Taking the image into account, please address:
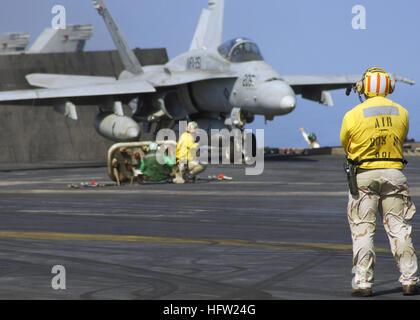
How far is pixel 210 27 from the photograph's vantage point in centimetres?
4356

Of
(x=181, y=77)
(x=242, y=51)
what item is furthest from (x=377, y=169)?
(x=181, y=77)

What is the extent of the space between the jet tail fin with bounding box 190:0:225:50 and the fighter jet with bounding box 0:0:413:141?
148 inches

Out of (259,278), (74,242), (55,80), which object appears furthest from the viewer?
(55,80)

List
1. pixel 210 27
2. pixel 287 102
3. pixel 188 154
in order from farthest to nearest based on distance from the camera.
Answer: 1. pixel 210 27
2. pixel 287 102
3. pixel 188 154

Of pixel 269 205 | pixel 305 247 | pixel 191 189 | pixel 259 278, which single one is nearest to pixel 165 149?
pixel 191 189

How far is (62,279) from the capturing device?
29.6ft

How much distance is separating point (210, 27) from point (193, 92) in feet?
22.5

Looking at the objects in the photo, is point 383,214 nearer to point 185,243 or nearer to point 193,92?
point 185,243

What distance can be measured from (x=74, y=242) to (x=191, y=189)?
10931mm

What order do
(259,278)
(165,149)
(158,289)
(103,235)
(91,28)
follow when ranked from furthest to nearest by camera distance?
(91,28)
(165,149)
(103,235)
(259,278)
(158,289)

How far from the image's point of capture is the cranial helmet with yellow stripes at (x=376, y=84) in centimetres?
867

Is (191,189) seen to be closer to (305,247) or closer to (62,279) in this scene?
(305,247)

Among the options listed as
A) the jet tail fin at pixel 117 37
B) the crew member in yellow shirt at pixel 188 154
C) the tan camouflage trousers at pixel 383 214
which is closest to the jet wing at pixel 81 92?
the jet tail fin at pixel 117 37

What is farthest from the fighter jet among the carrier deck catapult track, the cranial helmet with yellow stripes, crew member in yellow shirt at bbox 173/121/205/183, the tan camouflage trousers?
the tan camouflage trousers
